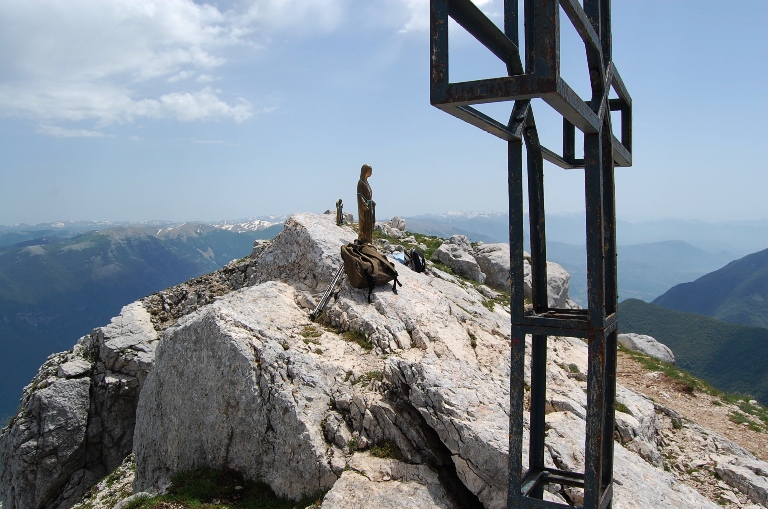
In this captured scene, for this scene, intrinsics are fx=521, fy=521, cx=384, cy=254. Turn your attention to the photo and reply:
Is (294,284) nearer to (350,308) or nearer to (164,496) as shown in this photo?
(350,308)

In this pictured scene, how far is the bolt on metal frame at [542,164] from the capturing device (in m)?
4.36

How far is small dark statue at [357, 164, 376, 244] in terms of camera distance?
1531 cm

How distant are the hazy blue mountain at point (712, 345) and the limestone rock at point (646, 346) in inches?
927

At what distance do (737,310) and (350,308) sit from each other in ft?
598

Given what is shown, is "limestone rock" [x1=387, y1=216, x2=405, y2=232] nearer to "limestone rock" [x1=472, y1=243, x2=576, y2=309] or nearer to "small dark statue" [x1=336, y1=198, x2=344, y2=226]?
"limestone rock" [x1=472, y1=243, x2=576, y2=309]

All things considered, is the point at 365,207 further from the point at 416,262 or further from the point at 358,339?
the point at 416,262

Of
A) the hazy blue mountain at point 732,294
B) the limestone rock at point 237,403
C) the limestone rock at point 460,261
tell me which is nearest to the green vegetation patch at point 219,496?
the limestone rock at point 237,403

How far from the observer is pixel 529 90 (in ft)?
13.8

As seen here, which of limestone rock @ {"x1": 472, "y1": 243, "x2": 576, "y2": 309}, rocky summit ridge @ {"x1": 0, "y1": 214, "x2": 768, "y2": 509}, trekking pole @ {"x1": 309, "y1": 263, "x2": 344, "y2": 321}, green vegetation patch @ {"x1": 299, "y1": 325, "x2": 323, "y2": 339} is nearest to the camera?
rocky summit ridge @ {"x1": 0, "y1": 214, "x2": 768, "y2": 509}

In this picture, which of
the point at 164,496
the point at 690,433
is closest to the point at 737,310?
the point at 690,433

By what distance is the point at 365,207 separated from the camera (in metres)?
15.6

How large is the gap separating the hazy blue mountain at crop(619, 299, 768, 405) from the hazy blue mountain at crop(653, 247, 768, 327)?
9843 centimetres

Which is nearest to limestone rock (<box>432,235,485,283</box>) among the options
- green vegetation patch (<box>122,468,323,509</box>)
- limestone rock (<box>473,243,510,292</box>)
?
limestone rock (<box>473,243,510,292</box>)

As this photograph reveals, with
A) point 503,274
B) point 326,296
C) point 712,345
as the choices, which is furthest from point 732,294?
point 326,296
